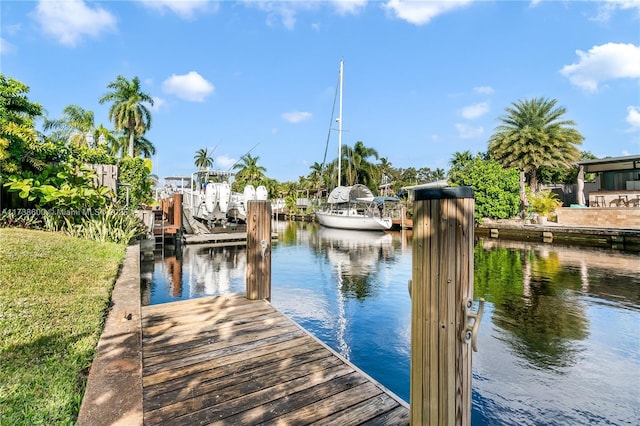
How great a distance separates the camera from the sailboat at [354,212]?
27469mm

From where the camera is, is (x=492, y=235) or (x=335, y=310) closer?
(x=335, y=310)

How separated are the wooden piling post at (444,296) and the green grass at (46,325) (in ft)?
6.99

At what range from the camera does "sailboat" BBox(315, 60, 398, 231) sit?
27.5 metres

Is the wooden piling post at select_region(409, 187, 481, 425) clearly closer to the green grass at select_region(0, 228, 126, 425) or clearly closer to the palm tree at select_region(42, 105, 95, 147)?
the green grass at select_region(0, 228, 126, 425)

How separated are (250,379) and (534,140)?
35686 mm

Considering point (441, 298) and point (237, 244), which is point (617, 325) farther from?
point (237, 244)

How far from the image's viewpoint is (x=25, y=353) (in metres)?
2.76

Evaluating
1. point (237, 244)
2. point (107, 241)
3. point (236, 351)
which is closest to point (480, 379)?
point (236, 351)

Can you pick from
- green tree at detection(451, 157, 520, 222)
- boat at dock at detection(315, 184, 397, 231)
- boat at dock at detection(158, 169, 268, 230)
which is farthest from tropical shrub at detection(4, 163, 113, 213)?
green tree at detection(451, 157, 520, 222)

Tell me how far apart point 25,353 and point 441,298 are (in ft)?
10.6

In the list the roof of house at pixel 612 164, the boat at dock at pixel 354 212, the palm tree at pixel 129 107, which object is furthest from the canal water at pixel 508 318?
the palm tree at pixel 129 107

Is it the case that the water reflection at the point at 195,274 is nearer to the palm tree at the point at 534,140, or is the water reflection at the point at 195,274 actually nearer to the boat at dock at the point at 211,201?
the boat at dock at the point at 211,201

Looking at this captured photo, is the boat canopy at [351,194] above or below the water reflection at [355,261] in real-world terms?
above

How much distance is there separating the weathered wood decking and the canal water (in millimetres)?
1813
